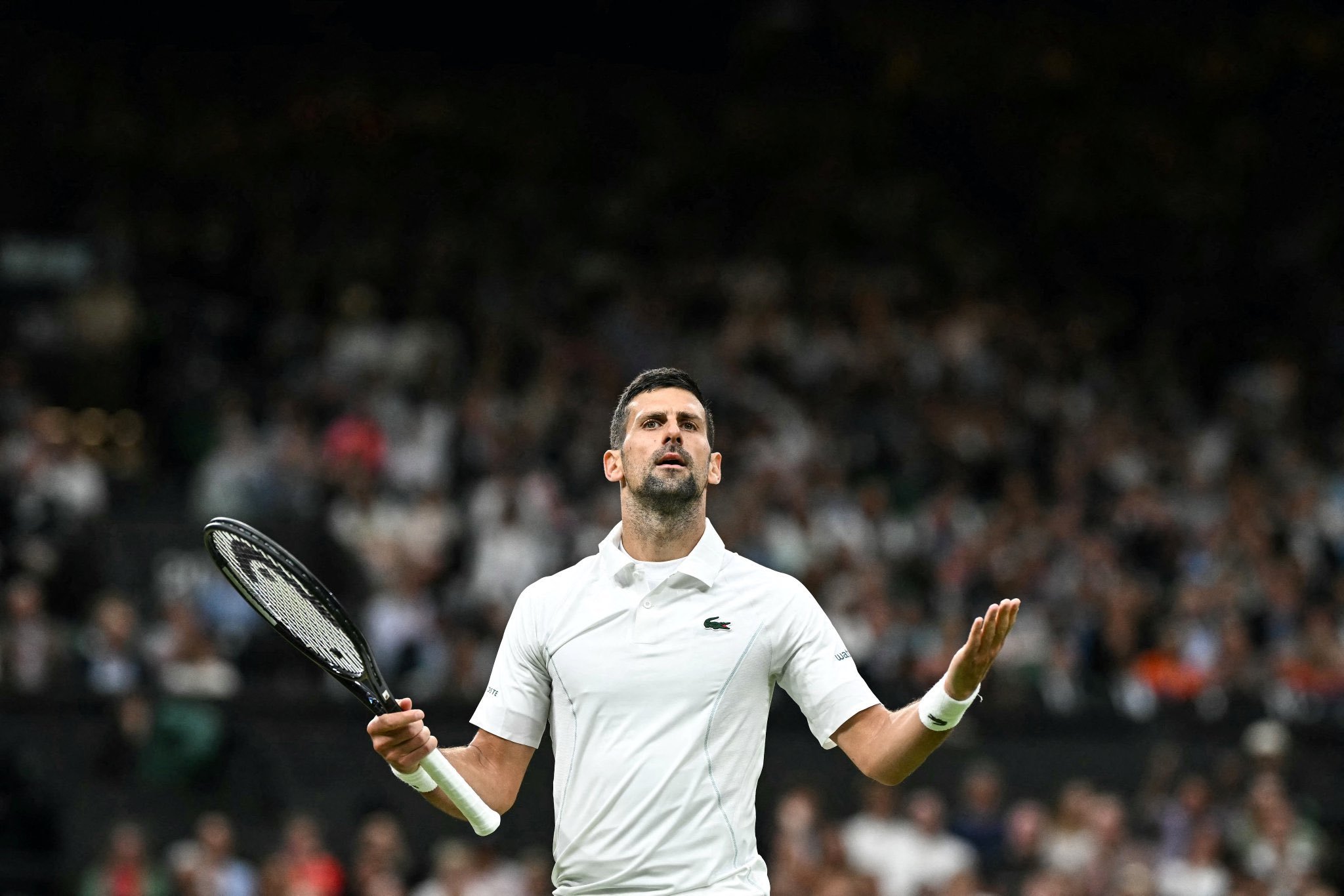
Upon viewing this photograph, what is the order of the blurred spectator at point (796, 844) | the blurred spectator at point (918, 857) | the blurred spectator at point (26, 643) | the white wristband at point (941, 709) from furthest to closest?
the blurred spectator at point (26, 643)
the blurred spectator at point (918, 857)
the blurred spectator at point (796, 844)
the white wristband at point (941, 709)

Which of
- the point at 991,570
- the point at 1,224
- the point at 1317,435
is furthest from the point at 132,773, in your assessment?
the point at 1317,435

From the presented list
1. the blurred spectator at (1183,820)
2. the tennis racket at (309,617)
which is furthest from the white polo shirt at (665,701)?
the blurred spectator at (1183,820)

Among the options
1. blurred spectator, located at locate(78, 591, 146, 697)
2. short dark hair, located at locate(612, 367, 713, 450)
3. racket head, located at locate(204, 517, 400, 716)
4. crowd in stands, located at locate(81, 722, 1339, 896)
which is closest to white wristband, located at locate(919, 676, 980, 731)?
short dark hair, located at locate(612, 367, 713, 450)

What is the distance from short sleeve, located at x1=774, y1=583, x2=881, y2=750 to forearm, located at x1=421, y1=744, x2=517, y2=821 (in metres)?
0.73

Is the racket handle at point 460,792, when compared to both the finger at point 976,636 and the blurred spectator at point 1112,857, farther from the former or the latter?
the blurred spectator at point 1112,857

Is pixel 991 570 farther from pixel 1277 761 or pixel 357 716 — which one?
pixel 357 716

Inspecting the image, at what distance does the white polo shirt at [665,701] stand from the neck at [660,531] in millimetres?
42

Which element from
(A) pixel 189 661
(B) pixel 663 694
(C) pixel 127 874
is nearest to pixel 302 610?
(B) pixel 663 694

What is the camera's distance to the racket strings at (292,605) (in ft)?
15.6

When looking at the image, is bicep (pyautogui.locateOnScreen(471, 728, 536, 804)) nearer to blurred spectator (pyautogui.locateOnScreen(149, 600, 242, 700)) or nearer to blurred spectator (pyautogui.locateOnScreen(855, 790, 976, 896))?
blurred spectator (pyautogui.locateOnScreen(855, 790, 976, 896))

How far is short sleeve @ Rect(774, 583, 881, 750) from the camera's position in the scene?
467 cm

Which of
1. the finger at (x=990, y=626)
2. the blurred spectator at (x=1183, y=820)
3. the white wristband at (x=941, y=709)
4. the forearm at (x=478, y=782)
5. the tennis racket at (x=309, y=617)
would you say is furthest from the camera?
the blurred spectator at (x=1183, y=820)

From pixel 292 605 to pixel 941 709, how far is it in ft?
5.23

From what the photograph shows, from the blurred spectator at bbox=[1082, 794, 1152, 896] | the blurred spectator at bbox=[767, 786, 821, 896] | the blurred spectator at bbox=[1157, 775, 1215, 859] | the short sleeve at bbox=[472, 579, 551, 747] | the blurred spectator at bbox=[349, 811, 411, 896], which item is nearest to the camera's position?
the short sleeve at bbox=[472, 579, 551, 747]
